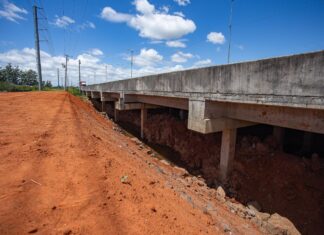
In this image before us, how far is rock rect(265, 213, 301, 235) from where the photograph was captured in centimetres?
519

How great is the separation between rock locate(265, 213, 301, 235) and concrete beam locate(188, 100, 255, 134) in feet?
10.3

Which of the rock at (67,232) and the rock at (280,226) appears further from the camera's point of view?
the rock at (280,226)

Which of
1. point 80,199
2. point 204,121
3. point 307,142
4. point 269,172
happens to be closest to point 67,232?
point 80,199

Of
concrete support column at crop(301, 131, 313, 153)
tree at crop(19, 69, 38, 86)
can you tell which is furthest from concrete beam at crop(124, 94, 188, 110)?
tree at crop(19, 69, 38, 86)

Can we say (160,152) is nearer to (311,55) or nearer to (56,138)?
(56,138)

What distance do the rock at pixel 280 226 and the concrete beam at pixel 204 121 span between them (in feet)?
10.3

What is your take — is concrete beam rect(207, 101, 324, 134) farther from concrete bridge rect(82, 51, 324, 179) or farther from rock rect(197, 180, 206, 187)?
rock rect(197, 180, 206, 187)

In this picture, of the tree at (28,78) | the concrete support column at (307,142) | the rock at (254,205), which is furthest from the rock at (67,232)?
the tree at (28,78)

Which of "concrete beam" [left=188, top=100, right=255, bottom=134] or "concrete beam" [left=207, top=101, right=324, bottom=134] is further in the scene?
"concrete beam" [left=188, top=100, right=255, bottom=134]

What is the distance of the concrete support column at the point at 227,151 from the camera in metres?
7.20

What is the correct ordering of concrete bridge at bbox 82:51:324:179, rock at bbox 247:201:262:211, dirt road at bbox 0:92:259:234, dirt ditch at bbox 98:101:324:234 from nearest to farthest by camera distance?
dirt road at bbox 0:92:259:234
concrete bridge at bbox 82:51:324:179
dirt ditch at bbox 98:101:324:234
rock at bbox 247:201:262:211

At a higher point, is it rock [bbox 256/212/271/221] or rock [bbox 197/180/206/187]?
rock [bbox 197/180/206/187]

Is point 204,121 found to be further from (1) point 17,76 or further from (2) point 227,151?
(1) point 17,76

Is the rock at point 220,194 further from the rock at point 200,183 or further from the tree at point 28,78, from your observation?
the tree at point 28,78
